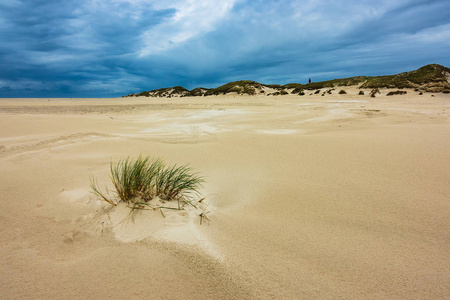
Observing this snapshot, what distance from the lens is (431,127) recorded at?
4203mm

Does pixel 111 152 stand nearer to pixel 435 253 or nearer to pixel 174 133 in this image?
pixel 174 133

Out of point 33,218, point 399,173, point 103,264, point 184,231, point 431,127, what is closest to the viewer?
point 103,264

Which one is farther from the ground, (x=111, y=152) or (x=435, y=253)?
(x=111, y=152)

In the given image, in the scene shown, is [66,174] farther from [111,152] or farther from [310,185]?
[310,185]

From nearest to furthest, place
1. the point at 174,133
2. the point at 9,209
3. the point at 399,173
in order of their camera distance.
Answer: the point at 9,209, the point at 399,173, the point at 174,133

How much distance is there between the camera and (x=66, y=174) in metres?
2.32

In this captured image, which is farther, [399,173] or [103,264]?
[399,173]

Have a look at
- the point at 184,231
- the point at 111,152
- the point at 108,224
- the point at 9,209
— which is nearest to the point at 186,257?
the point at 184,231

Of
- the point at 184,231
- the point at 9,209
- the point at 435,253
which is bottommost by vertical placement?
the point at 435,253

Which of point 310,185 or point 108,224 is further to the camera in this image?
point 310,185

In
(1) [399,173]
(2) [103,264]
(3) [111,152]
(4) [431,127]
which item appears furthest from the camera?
(4) [431,127]

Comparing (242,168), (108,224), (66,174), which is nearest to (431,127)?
(242,168)

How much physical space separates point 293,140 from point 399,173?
1.67 metres

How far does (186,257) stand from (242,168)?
155 centimetres
